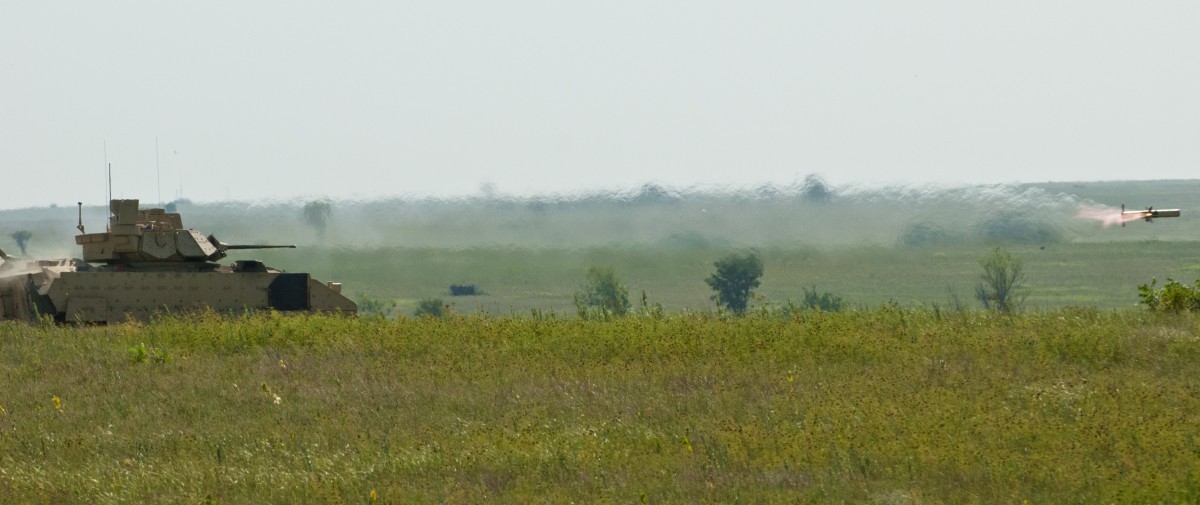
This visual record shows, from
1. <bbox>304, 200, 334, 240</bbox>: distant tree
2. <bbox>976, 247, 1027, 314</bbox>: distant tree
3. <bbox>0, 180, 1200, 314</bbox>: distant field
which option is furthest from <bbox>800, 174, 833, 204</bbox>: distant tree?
Result: <bbox>976, 247, 1027, 314</bbox>: distant tree

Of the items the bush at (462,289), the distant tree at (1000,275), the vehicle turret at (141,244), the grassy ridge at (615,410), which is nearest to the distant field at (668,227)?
the distant tree at (1000,275)

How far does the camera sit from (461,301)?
293 ft

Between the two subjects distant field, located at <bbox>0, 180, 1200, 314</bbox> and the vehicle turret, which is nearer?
the vehicle turret

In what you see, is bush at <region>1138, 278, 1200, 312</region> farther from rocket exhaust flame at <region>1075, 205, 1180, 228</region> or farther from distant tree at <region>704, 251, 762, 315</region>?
distant tree at <region>704, 251, 762, 315</region>

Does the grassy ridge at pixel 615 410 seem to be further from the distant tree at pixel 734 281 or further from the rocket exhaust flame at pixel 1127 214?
the distant tree at pixel 734 281

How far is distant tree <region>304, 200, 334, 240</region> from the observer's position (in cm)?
4869

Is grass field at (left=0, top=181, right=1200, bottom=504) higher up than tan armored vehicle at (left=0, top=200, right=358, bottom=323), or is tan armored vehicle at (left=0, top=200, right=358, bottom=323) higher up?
tan armored vehicle at (left=0, top=200, right=358, bottom=323)

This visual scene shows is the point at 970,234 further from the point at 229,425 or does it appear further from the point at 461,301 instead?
the point at 461,301

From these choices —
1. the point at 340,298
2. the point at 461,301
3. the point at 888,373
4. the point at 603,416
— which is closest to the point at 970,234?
the point at 340,298

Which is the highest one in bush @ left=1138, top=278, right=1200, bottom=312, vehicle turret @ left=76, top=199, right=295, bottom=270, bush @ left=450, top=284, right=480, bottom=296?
vehicle turret @ left=76, top=199, right=295, bottom=270

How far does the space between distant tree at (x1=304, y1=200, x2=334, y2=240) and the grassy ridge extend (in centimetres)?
2713

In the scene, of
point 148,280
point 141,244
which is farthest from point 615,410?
point 141,244

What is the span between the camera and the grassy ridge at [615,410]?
1111 cm

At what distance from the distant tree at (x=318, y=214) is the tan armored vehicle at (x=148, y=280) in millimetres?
23118
